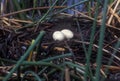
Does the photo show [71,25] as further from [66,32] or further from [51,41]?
[66,32]

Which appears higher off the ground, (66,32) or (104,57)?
(66,32)

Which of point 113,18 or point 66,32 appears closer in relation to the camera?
point 66,32

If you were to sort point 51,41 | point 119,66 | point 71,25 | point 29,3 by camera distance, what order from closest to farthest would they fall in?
point 119,66
point 51,41
point 71,25
point 29,3

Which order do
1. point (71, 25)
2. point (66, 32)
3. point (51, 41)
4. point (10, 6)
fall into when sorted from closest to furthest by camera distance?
point (66, 32)
point (51, 41)
point (71, 25)
point (10, 6)

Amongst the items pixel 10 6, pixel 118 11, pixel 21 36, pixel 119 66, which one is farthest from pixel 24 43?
pixel 10 6

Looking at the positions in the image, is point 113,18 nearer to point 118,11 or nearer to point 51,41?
point 118,11

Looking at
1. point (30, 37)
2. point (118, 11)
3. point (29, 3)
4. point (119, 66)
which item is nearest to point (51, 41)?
point (30, 37)

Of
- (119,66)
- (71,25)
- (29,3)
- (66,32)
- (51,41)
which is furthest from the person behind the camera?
(29,3)

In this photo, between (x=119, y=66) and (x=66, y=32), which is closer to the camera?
(x=66, y=32)

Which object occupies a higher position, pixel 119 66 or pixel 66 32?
pixel 66 32
